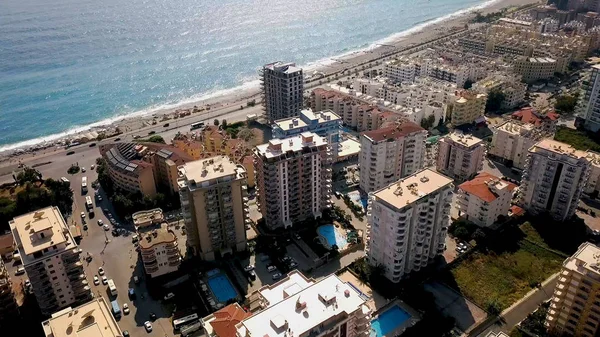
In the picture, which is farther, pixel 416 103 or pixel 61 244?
pixel 416 103

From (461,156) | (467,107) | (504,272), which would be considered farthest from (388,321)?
(467,107)

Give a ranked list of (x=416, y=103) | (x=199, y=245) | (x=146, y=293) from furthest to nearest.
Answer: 1. (x=416, y=103)
2. (x=199, y=245)
3. (x=146, y=293)

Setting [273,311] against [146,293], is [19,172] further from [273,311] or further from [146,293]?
[273,311]

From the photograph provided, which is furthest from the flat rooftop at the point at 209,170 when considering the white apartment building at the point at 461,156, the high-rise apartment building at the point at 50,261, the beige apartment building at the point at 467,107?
the beige apartment building at the point at 467,107

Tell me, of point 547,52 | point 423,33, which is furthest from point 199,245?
point 423,33

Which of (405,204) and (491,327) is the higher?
(405,204)

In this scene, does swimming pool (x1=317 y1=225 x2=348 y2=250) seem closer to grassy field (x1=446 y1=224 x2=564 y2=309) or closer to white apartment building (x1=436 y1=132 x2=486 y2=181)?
grassy field (x1=446 y1=224 x2=564 y2=309)

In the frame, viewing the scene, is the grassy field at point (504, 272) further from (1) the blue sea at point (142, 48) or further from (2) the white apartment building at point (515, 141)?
(1) the blue sea at point (142, 48)
